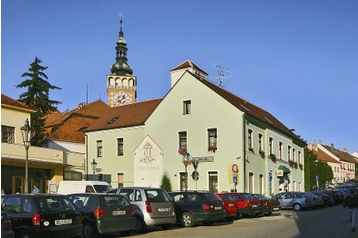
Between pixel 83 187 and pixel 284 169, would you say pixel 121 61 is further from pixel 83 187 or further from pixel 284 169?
pixel 83 187

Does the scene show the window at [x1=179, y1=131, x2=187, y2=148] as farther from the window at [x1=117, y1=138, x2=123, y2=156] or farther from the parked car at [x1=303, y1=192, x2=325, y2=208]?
the parked car at [x1=303, y1=192, x2=325, y2=208]

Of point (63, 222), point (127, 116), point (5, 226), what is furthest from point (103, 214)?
point (127, 116)

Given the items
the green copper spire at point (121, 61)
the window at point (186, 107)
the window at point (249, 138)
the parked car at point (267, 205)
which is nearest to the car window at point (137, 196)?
the parked car at point (267, 205)

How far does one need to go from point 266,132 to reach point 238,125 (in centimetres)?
626

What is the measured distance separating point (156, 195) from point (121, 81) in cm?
6653

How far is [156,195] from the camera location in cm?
1797

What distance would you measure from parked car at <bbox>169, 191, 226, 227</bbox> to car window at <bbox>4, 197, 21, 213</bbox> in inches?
327

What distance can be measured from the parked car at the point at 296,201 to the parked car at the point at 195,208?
12960 millimetres

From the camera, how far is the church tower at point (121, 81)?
81.4m

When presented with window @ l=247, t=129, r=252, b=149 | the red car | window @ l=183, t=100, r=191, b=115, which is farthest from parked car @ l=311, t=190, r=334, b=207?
the red car

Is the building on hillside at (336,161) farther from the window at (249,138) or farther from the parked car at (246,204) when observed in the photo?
the parked car at (246,204)

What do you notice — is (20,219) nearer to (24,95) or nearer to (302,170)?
(24,95)

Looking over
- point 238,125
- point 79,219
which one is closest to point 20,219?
point 79,219

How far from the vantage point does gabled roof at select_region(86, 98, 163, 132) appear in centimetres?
4357
